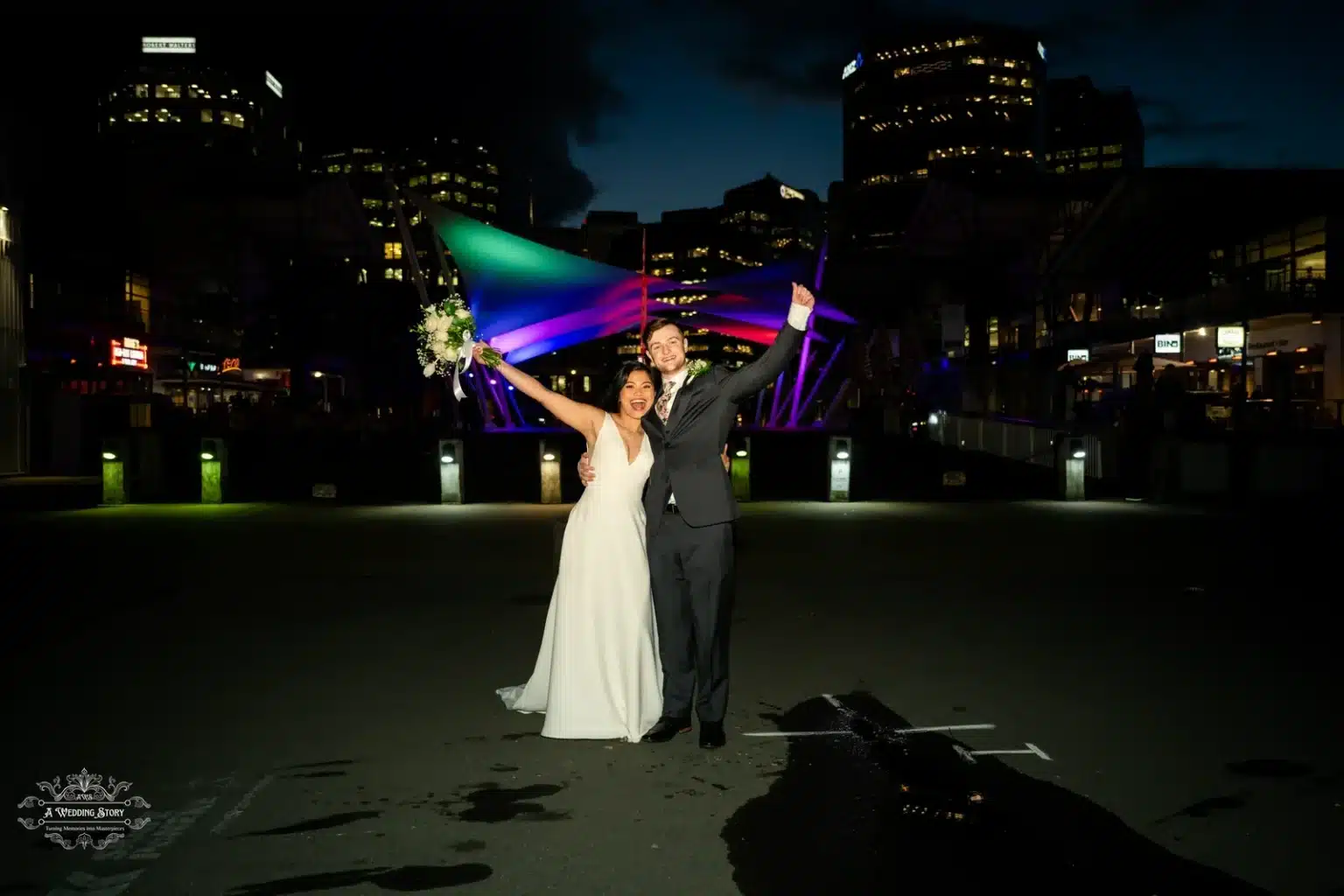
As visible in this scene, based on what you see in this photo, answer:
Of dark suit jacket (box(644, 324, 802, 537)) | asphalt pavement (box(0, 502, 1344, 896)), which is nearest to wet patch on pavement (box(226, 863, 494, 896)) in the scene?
asphalt pavement (box(0, 502, 1344, 896))

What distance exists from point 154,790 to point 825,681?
11.8 ft

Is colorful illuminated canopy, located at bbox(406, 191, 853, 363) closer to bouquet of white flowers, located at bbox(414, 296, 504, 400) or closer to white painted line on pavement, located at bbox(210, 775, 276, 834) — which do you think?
bouquet of white flowers, located at bbox(414, 296, 504, 400)

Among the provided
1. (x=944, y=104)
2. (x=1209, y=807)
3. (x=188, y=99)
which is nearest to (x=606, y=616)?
(x=1209, y=807)

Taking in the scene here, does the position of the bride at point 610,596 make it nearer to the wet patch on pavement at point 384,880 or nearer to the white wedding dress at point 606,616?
the white wedding dress at point 606,616

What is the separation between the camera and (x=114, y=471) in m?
21.8

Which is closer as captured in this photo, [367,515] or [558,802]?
[558,802]

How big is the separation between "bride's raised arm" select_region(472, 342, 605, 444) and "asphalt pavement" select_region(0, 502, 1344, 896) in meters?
1.45

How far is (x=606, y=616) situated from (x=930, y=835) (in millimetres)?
2005

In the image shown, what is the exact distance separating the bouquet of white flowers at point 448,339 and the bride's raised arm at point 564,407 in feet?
1.55

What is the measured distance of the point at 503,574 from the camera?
40.4 feet

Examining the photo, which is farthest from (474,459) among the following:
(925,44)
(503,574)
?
(925,44)

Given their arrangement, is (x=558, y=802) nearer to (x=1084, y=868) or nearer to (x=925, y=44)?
(x=1084, y=868)

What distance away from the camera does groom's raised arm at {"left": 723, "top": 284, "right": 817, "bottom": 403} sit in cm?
587

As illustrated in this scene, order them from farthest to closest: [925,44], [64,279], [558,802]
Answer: [925,44], [64,279], [558,802]
